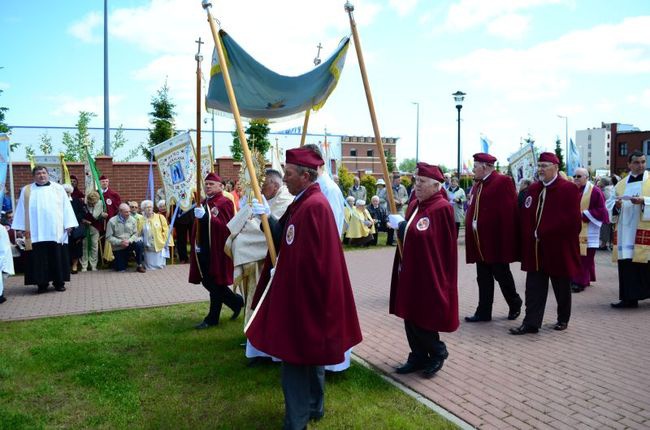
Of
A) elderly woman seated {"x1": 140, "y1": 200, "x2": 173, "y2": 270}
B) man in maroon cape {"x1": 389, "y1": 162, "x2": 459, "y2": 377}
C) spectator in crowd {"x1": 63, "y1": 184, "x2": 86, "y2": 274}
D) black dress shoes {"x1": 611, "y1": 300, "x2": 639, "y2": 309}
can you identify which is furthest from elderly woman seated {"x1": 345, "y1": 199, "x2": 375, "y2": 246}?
man in maroon cape {"x1": 389, "y1": 162, "x2": 459, "y2": 377}

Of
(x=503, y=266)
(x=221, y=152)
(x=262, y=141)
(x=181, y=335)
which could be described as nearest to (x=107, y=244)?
(x=181, y=335)

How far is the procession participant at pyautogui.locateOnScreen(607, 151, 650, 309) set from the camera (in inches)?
298

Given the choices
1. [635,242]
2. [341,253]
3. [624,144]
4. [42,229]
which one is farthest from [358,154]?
[341,253]

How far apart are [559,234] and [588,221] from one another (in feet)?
11.0

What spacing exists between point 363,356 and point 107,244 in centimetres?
824

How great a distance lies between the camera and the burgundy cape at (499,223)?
22.0 feet

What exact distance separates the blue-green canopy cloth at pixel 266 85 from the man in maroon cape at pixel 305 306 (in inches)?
86.8

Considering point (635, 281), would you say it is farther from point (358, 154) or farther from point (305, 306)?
point (358, 154)

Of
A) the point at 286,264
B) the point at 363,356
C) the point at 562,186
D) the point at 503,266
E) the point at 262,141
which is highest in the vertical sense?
the point at 262,141

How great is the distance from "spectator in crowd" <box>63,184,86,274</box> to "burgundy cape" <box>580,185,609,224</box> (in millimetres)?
9984

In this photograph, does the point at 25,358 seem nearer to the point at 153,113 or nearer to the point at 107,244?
the point at 107,244

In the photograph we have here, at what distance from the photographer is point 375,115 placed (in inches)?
197

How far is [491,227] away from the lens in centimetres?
673

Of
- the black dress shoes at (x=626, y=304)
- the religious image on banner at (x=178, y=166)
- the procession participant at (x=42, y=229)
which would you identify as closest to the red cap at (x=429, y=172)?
the black dress shoes at (x=626, y=304)
